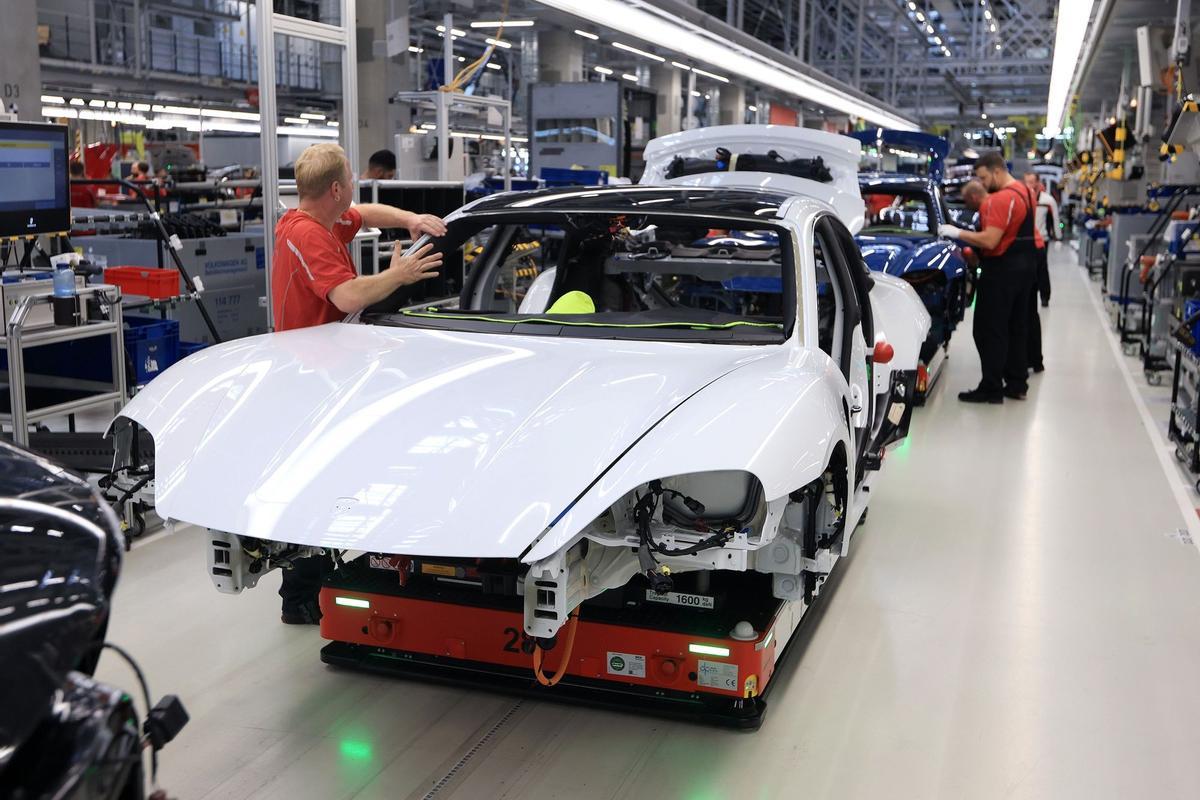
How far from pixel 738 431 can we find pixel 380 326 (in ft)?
5.17

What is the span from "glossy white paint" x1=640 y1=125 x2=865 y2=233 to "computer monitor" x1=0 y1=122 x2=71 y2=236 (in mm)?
3023

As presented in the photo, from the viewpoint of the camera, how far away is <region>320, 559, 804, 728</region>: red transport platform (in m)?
3.02

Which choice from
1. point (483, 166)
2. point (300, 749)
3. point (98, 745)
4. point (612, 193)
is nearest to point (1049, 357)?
point (483, 166)

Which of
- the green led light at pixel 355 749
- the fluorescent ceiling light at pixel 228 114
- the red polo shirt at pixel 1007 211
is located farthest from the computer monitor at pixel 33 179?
the fluorescent ceiling light at pixel 228 114

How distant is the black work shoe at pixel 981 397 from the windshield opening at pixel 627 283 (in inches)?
83.0

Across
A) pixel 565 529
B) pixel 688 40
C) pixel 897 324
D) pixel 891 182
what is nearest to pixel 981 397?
pixel 891 182

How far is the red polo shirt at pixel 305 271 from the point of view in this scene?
12.6 feet

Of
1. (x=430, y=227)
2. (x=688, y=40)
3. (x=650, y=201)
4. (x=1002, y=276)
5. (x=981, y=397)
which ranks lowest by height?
(x=981, y=397)

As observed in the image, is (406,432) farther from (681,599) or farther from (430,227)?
(430,227)

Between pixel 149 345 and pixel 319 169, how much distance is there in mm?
2140

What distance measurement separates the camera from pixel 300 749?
3.03 metres

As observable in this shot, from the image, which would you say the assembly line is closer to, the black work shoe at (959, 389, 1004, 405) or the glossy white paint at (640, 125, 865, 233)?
the glossy white paint at (640, 125, 865, 233)

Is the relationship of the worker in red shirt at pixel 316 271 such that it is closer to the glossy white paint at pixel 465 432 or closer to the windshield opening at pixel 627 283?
the windshield opening at pixel 627 283

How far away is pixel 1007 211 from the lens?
7.70 m
